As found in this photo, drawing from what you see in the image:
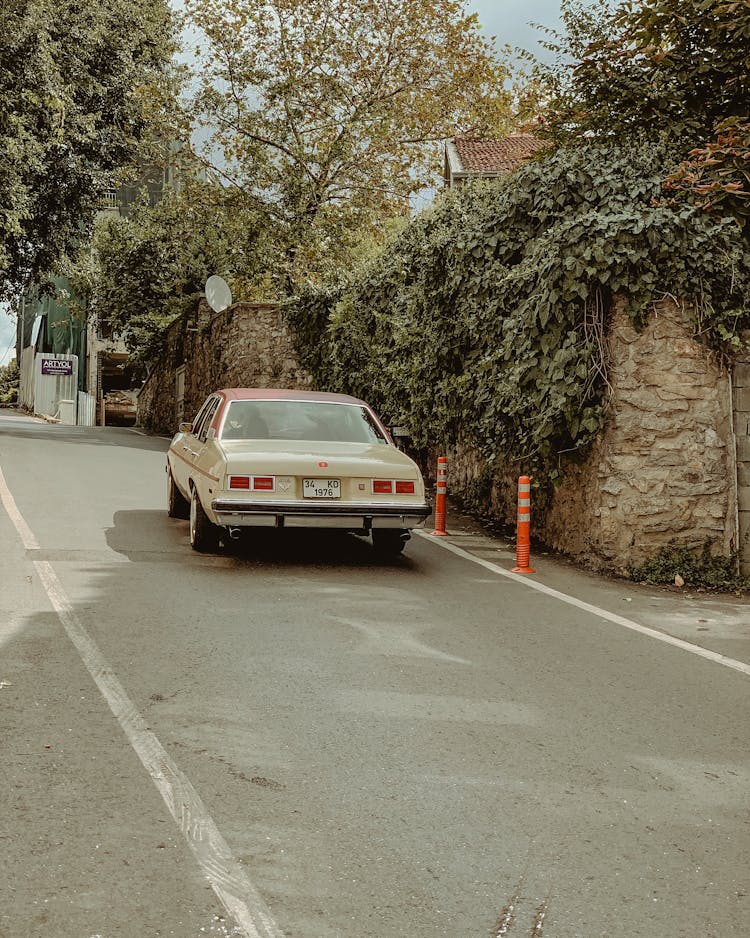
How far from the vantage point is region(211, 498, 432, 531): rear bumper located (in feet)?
31.0

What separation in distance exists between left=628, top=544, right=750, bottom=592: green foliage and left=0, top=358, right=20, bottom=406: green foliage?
79955 millimetres

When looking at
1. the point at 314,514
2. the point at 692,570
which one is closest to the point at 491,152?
the point at 692,570

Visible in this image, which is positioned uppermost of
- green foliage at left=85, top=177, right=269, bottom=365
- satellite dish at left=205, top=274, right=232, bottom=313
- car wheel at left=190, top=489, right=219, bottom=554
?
green foliage at left=85, top=177, right=269, bottom=365

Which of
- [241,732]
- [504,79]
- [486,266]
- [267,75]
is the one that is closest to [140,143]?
[267,75]

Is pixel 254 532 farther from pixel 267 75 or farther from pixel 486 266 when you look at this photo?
pixel 267 75

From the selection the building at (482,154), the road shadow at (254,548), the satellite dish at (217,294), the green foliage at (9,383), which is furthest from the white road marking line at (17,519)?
the green foliage at (9,383)

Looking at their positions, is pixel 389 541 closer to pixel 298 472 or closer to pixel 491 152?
pixel 298 472

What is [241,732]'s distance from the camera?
16.9 feet

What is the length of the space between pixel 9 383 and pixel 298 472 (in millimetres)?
89572

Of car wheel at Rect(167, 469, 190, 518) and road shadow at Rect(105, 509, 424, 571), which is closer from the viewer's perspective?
road shadow at Rect(105, 509, 424, 571)

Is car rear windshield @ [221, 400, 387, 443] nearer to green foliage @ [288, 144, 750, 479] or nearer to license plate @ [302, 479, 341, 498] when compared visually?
license plate @ [302, 479, 341, 498]

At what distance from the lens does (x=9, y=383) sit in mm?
94188

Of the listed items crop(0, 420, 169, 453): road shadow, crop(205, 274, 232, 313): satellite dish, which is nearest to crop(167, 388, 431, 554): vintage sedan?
crop(0, 420, 169, 453): road shadow

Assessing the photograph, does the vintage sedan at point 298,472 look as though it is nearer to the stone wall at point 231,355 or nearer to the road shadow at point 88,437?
the road shadow at point 88,437
